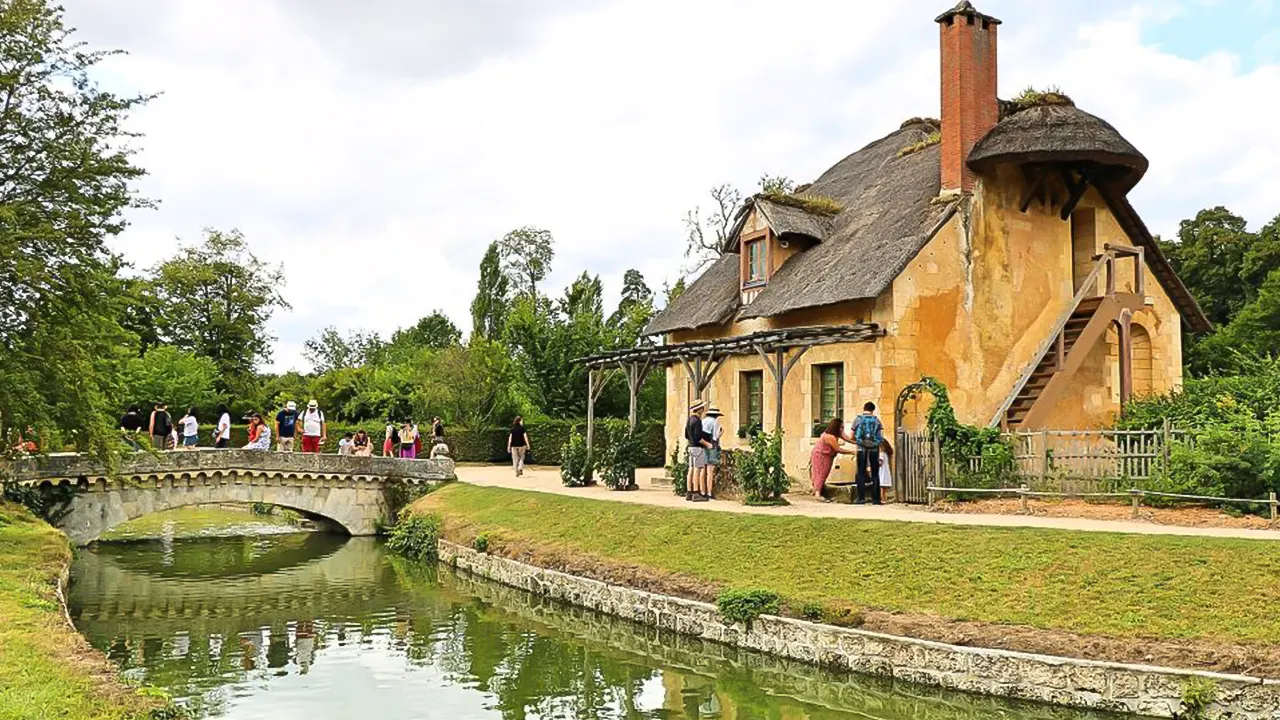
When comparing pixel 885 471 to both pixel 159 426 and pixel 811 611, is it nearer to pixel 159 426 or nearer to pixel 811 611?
pixel 811 611

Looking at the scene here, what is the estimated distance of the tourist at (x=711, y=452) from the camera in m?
20.1

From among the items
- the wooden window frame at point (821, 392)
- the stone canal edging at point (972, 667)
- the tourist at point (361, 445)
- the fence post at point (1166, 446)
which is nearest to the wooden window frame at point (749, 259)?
the wooden window frame at point (821, 392)

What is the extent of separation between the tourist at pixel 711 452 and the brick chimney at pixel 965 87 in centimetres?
672

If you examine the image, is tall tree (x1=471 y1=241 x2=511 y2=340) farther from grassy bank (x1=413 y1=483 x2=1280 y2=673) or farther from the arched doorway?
grassy bank (x1=413 y1=483 x2=1280 y2=673)

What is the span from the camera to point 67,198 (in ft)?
56.0

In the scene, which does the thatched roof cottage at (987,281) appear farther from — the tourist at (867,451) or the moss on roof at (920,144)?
the tourist at (867,451)

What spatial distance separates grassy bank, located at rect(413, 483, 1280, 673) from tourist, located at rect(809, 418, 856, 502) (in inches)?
133

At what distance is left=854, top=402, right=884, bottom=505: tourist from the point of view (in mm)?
18516

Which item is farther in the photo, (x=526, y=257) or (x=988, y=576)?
(x=526, y=257)

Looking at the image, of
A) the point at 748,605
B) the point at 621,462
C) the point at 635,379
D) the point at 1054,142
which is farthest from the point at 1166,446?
the point at 635,379

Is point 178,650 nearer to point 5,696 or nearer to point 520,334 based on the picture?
point 5,696

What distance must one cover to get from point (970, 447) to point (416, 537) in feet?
39.3

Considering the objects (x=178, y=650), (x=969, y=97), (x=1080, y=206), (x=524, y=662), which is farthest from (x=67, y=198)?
(x=1080, y=206)

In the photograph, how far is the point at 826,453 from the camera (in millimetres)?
19719
